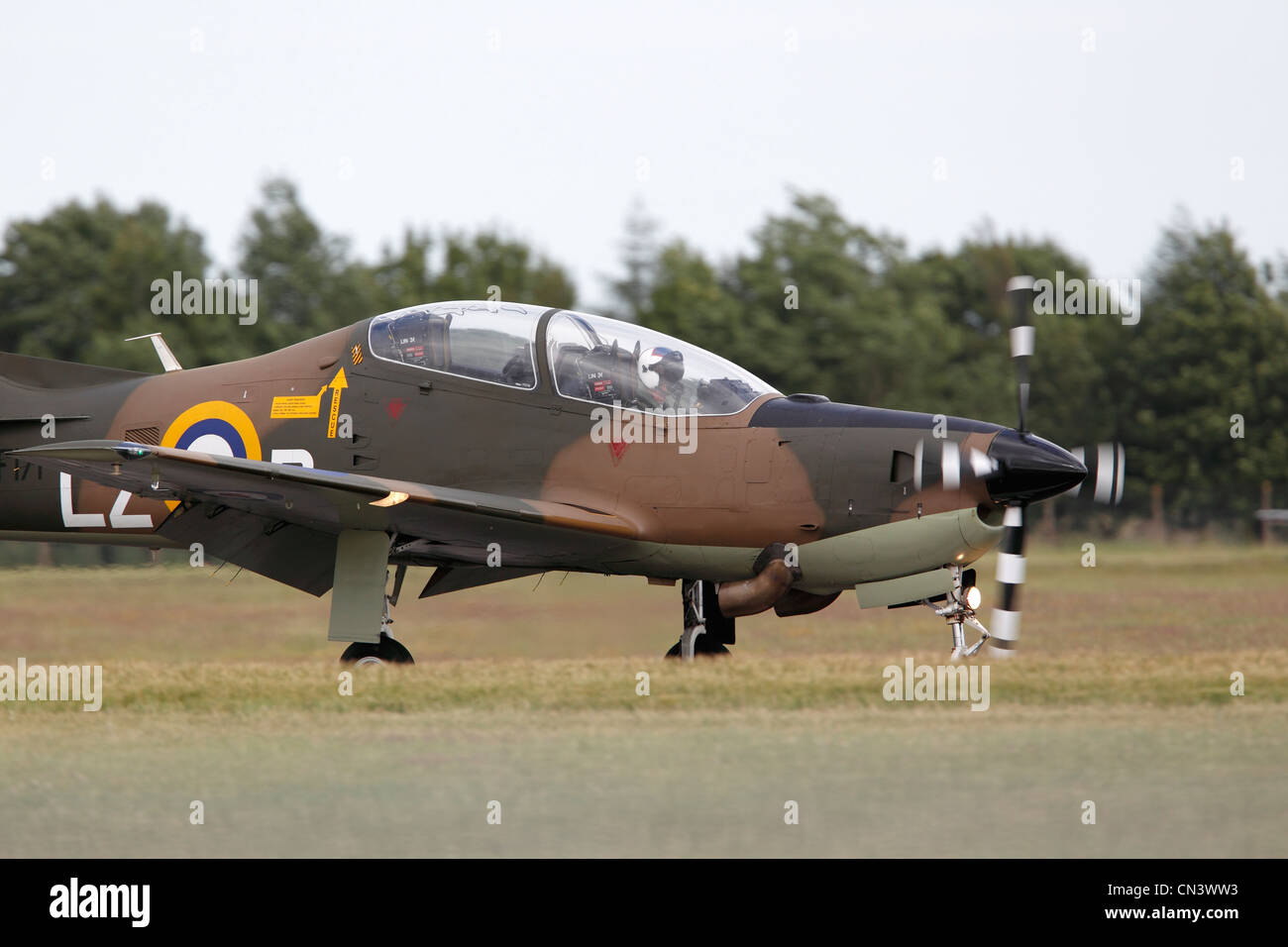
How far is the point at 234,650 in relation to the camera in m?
13.2

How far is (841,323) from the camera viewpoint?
38719 mm

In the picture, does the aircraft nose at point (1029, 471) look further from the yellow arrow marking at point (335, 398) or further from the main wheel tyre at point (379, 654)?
the yellow arrow marking at point (335, 398)

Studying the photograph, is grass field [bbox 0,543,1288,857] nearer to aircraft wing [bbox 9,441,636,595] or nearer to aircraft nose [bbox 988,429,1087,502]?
aircraft wing [bbox 9,441,636,595]

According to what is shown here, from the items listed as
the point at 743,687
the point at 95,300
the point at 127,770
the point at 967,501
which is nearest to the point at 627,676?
the point at 743,687

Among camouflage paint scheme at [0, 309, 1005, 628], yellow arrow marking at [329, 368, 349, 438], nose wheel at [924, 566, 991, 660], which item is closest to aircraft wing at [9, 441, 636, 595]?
camouflage paint scheme at [0, 309, 1005, 628]

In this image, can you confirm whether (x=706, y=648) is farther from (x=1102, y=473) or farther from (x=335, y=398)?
(x=335, y=398)

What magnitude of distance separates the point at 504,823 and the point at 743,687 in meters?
3.48

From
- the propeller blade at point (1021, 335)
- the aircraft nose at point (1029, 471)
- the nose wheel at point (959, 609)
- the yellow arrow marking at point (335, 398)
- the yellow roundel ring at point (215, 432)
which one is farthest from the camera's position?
the yellow roundel ring at point (215, 432)

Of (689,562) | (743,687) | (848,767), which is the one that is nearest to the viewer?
(848,767)

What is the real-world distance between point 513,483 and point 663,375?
4.49 feet

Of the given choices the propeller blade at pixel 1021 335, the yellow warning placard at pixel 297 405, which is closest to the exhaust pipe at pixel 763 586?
the propeller blade at pixel 1021 335

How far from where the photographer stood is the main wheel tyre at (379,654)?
10.8 metres

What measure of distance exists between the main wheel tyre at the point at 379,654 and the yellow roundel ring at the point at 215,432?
1.76 meters

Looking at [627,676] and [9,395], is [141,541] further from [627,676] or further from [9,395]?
[627,676]
